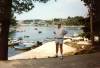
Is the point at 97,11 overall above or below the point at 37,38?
above

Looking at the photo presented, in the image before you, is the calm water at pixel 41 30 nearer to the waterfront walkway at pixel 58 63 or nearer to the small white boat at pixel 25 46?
the small white boat at pixel 25 46

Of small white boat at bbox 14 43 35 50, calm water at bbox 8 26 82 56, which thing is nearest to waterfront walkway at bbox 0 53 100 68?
calm water at bbox 8 26 82 56

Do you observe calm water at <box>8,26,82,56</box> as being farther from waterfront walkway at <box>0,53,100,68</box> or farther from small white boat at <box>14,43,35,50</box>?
waterfront walkway at <box>0,53,100,68</box>

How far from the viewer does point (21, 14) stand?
45.2 feet

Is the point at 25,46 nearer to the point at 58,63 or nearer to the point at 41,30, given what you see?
the point at 41,30

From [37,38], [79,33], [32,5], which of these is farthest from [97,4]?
[37,38]

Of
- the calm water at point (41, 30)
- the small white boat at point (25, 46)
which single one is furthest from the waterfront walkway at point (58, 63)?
the small white boat at point (25, 46)

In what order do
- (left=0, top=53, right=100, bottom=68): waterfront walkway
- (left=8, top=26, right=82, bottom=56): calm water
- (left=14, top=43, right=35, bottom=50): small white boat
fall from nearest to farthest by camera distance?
(left=0, top=53, right=100, bottom=68): waterfront walkway
(left=8, top=26, right=82, bottom=56): calm water
(left=14, top=43, right=35, bottom=50): small white boat

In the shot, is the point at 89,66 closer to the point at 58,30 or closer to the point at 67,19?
the point at 58,30

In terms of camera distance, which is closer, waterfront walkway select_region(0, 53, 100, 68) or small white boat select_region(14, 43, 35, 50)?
waterfront walkway select_region(0, 53, 100, 68)

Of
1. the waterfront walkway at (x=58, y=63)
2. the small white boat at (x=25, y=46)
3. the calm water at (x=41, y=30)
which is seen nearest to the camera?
the waterfront walkway at (x=58, y=63)

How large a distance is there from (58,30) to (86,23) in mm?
8653

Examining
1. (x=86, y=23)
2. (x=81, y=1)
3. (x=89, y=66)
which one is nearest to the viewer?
(x=89, y=66)

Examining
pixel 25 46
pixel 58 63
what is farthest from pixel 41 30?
pixel 58 63
